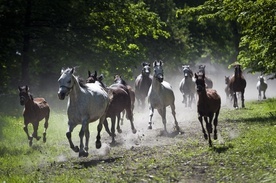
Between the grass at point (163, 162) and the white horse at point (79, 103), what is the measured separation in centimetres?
92

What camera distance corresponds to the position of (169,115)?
28875mm

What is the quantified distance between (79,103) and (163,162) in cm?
351

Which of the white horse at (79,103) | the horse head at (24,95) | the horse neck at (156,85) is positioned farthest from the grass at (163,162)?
the horse neck at (156,85)

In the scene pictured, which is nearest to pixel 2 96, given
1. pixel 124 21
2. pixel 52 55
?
pixel 52 55

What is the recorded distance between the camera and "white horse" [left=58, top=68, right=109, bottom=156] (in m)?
15.4

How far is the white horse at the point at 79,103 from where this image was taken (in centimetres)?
1541

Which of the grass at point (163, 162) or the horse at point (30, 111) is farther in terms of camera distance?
the horse at point (30, 111)

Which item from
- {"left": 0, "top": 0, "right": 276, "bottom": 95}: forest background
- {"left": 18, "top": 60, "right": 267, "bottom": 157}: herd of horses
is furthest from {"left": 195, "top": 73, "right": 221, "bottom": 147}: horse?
{"left": 0, "top": 0, "right": 276, "bottom": 95}: forest background

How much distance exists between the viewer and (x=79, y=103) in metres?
16.1

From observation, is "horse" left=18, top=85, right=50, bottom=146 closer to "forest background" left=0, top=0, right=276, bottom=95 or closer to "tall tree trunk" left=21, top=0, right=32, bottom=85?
"forest background" left=0, top=0, right=276, bottom=95

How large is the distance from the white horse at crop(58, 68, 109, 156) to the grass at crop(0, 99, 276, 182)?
920 millimetres

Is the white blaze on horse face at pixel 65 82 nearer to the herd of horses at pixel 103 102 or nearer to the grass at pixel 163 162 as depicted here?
the herd of horses at pixel 103 102

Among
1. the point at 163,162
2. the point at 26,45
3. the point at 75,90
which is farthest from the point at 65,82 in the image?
the point at 26,45

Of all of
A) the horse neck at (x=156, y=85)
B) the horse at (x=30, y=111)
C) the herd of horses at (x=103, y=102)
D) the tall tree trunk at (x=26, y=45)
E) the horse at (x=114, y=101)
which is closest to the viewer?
the herd of horses at (x=103, y=102)
